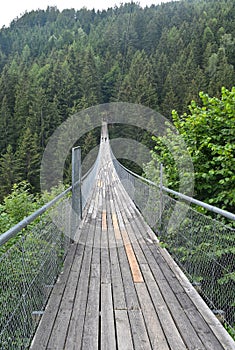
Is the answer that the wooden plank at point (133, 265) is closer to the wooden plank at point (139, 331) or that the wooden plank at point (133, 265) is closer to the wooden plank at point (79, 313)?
the wooden plank at point (79, 313)

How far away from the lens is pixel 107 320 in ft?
8.39

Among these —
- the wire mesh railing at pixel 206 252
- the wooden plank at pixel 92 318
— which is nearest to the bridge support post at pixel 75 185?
the wire mesh railing at pixel 206 252

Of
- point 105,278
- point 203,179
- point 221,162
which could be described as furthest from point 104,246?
point 221,162

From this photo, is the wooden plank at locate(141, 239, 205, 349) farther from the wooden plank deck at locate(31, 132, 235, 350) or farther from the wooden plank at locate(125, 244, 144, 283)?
the wooden plank at locate(125, 244, 144, 283)

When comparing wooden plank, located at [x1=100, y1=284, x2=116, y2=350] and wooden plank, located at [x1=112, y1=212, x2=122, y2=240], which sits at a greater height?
wooden plank, located at [x1=100, y1=284, x2=116, y2=350]

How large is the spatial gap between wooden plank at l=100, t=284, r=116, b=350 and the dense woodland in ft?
97.8

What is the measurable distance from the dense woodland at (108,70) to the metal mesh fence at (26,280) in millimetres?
29610

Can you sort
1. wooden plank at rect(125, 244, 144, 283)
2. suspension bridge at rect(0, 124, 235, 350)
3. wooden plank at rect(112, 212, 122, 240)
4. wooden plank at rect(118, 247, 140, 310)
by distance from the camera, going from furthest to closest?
wooden plank at rect(112, 212, 122, 240) < wooden plank at rect(125, 244, 144, 283) < wooden plank at rect(118, 247, 140, 310) < suspension bridge at rect(0, 124, 235, 350)

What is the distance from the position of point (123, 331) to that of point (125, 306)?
39 centimetres

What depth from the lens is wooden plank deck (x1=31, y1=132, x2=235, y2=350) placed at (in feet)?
7.50

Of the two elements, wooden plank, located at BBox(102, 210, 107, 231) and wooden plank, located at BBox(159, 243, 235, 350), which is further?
wooden plank, located at BBox(102, 210, 107, 231)

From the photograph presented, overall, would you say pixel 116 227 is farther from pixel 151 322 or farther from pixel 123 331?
pixel 123 331

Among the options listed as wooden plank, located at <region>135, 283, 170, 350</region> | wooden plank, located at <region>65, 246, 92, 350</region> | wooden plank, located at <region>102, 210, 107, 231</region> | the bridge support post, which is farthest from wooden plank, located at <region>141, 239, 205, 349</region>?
wooden plank, located at <region>102, 210, 107, 231</region>

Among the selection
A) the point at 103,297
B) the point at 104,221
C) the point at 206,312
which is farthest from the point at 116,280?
the point at 104,221
